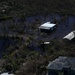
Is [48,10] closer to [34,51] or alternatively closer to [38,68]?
[34,51]

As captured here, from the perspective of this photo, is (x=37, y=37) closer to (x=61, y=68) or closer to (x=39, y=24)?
(x=39, y=24)

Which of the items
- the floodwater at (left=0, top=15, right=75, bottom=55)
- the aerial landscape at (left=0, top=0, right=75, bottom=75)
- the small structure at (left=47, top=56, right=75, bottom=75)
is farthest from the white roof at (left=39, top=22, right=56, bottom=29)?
the small structure at (left=47, top=56, right=75, bottom=75)

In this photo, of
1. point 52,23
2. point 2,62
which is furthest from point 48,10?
point 2,62

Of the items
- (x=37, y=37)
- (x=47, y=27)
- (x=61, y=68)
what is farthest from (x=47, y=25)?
(x=61, y=68)

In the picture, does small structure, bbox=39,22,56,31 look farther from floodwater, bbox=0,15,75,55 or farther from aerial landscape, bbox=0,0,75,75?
floodwater, bbox=0,15,75,55

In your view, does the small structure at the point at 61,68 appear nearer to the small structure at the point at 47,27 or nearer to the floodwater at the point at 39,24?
the floodwater at the point at 39,24

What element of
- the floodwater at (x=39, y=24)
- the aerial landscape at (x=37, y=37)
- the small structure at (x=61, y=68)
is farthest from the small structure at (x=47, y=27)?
the small structure at (x=61, y=68)

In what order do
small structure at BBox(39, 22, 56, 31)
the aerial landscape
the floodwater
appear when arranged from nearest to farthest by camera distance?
1. the aerial landscape
2. the floodwater
3. small structure at BBox(39, 22, 56, 31)

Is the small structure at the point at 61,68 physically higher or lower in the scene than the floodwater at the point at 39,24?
higher
